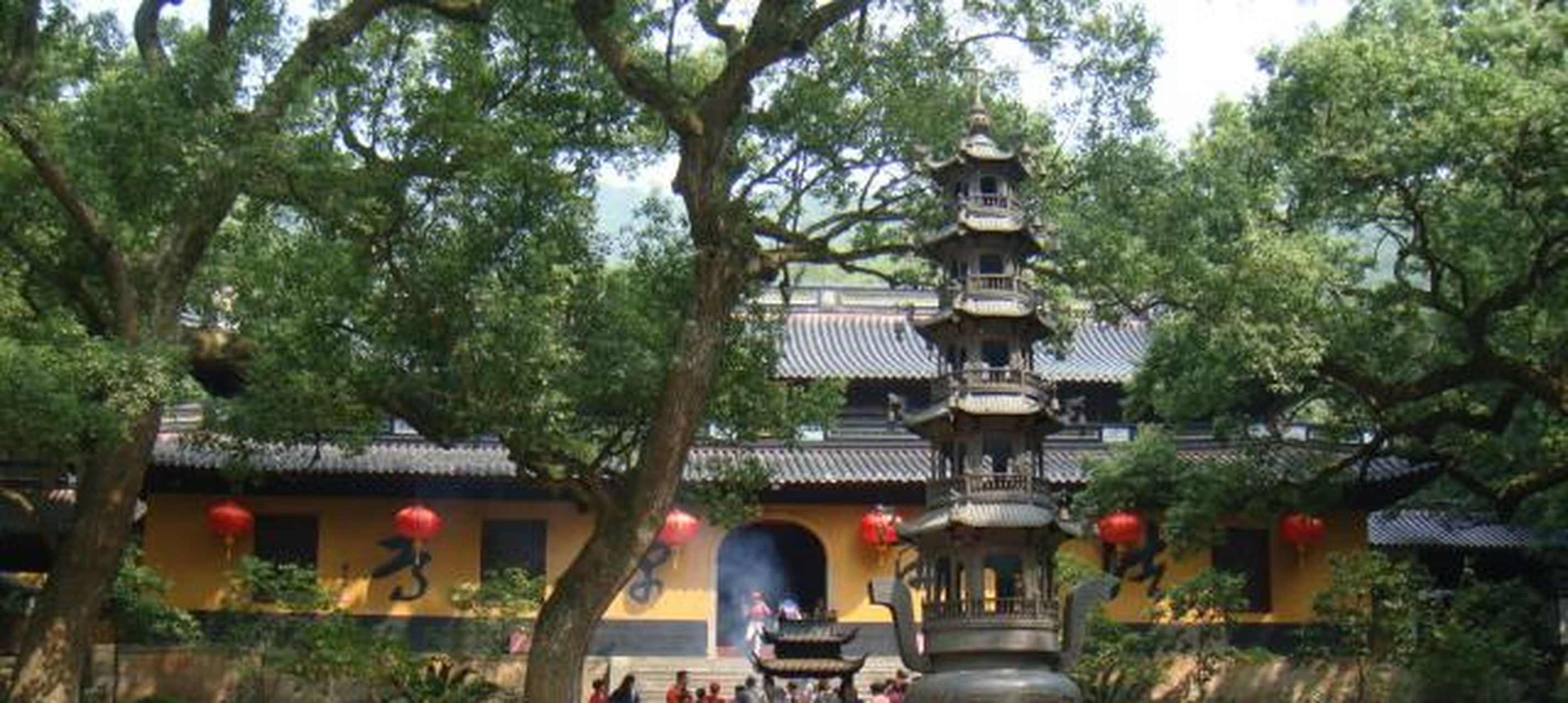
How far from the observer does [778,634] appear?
1956 cm

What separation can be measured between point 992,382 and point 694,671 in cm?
955

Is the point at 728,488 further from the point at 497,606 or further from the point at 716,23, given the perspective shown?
the point at 497,606

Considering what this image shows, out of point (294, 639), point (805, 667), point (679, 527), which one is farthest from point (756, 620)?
point (294, 639)

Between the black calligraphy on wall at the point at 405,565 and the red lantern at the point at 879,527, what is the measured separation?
259 inches

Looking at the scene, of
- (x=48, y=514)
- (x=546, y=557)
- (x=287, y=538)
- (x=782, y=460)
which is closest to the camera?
(x=48, y=514)

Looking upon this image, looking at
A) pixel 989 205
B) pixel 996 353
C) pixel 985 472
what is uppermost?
pixel 989 205

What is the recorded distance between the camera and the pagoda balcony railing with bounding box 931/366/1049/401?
17.1 metres

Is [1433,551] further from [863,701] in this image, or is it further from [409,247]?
[409,247]

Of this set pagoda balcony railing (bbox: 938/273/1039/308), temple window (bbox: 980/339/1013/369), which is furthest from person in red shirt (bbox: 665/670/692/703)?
pagoda balcony railing (bbox: 938/273/1039/308)

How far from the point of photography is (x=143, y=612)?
22.5 m

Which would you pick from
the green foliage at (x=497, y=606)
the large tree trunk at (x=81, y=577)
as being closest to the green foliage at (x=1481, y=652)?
the green foliage at (x=497, y=606)

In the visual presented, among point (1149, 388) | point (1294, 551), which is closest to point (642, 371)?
point (1149, 388)

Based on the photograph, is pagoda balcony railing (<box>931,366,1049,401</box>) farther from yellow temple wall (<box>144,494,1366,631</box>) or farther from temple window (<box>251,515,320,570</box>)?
temple window (<box>251,515,320,570</box>)

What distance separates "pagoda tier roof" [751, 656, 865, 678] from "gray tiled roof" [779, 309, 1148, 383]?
9985 mm
